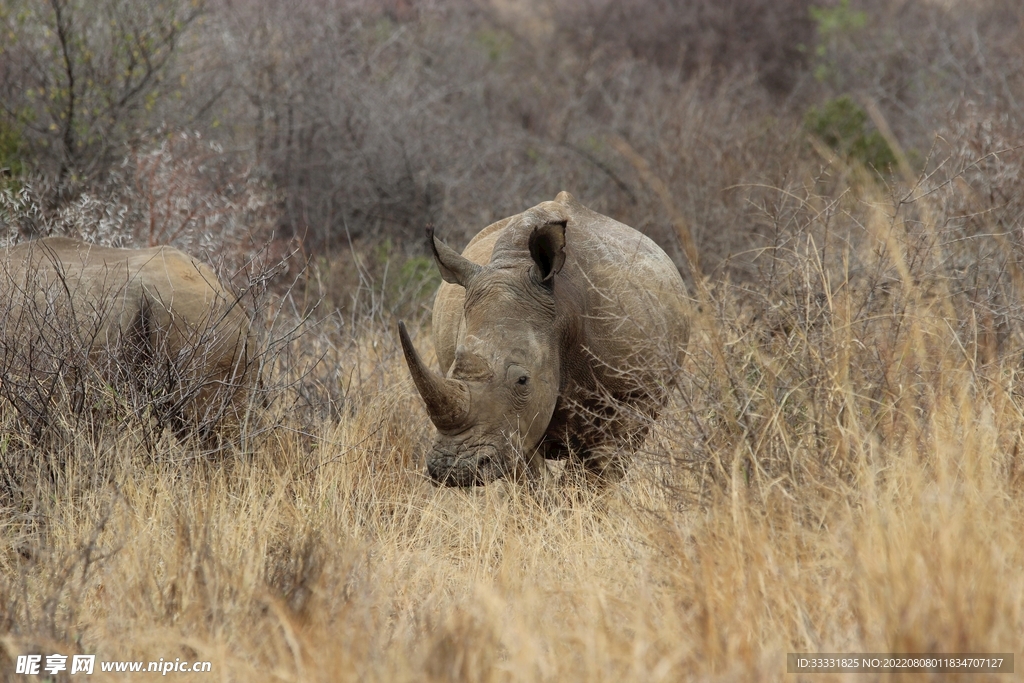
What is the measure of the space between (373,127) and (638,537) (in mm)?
8100

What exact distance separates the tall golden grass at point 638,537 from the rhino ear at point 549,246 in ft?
2.83

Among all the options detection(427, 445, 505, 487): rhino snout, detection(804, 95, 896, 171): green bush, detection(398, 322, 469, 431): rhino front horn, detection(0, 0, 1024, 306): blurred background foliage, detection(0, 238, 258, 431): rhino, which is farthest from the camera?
detection(804, 95, 896, 171): green bush

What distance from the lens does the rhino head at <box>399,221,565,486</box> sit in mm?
4531

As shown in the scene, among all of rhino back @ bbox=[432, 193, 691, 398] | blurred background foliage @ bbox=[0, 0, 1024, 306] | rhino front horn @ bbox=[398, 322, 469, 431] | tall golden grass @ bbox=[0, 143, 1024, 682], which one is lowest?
tall golden grass @ bbox=[0, 143, 1024, 682]

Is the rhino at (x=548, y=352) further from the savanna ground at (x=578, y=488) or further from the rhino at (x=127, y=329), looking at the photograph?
the rhino at (x=127, y=329)

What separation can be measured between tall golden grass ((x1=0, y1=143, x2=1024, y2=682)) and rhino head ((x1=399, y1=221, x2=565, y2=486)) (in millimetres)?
316

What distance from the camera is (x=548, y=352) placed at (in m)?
4.85

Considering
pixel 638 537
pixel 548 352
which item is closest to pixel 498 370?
pixel 548 352

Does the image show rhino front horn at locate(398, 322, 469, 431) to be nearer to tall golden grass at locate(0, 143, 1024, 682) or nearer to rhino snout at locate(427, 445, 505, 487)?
rhino snout at locate(427, 445, 505, 487)

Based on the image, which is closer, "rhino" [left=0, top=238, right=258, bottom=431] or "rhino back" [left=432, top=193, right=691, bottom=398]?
"rhino" [left=0, top=238, right=258, bottom=431]

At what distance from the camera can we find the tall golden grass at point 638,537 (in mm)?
2865

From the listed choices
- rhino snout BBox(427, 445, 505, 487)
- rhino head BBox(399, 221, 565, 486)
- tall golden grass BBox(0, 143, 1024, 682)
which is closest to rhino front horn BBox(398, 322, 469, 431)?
rhino head BBox(399, 221, 565, 486)

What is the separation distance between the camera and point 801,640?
2992 millimetres

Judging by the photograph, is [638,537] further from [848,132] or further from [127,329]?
[848,132]
